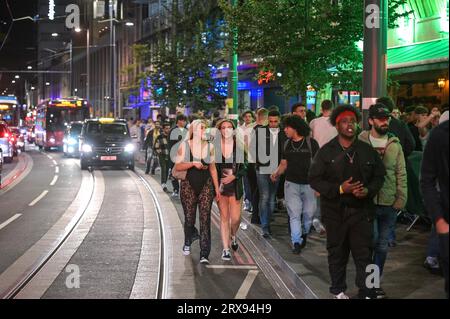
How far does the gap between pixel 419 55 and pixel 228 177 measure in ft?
36.9

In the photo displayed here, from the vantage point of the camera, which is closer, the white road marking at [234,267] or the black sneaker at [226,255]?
the white road marking at [234,267]

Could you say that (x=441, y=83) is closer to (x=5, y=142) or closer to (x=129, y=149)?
(x=129, y=149)

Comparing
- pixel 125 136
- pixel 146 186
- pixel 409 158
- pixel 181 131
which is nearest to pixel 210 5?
pixel 125 136

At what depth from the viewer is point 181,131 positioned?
16.1 m

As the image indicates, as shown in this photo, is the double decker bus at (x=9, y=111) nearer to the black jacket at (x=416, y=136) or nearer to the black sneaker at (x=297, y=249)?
the black jacket at (x=416, y=136)

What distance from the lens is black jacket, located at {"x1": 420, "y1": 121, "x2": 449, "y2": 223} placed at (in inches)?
202

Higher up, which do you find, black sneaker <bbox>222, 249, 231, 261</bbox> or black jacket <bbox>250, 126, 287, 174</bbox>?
black jacket <bbox>250, 126, 287, 174</bbox>

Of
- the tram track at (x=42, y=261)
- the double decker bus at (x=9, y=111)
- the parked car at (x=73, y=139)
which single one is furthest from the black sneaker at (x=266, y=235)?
the double decker bus at (x=9, y=111)

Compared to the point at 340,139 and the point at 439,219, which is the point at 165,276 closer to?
the point at 340,139

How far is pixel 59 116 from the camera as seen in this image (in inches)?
1630

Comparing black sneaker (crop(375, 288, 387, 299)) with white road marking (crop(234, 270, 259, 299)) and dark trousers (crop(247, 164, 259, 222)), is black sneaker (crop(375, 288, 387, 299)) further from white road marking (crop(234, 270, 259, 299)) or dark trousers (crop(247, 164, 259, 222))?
dark trousers (crop(247, 164, 259, 222))

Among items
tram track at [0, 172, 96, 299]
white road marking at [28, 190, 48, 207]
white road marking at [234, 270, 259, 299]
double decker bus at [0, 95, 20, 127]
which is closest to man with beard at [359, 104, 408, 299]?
white road marking at [234, 270, 259, 299]

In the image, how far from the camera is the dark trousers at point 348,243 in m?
7.18

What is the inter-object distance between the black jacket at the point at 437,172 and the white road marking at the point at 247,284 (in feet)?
10.5
